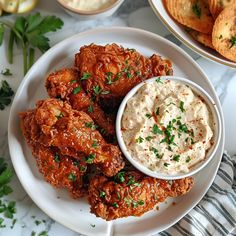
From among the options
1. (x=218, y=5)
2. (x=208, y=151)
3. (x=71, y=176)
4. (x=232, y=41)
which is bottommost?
(x=71, y=176)

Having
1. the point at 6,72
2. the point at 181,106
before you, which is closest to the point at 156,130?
the point at 181,106

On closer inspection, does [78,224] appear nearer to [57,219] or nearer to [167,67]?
[57,219]

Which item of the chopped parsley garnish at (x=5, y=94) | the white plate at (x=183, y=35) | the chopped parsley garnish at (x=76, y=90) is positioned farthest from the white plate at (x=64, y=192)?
the chopped parsley garnish at (x=76, y=90)

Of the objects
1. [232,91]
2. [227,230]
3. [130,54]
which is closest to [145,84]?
[130,54]

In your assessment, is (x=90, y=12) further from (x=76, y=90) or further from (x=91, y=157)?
(x=91, y=157)

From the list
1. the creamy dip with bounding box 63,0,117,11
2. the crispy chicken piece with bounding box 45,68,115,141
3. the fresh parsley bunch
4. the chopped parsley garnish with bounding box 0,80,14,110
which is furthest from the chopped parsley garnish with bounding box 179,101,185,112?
the chopped parsley garnish with bounding box 0,80,14,110

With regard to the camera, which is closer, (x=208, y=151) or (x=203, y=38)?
(x=208, y=151)

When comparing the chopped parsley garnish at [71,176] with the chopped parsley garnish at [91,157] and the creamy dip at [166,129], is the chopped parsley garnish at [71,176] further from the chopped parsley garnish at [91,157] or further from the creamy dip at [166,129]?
the creamy dip at [166,129]
